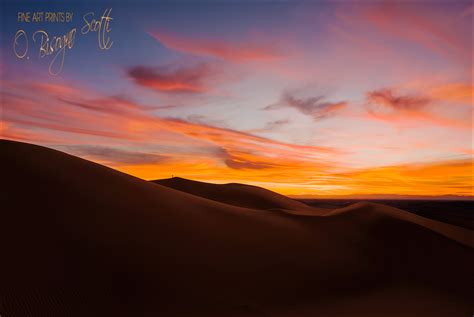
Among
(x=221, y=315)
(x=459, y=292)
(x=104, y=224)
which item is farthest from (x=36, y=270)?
(x=459, y=292)

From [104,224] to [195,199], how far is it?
13.3 ft

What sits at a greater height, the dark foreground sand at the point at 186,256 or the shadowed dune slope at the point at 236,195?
the shadowed dune slope at the point at 236,195

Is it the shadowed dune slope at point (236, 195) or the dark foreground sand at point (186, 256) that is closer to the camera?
the dark foreground sand at point (186, 256)

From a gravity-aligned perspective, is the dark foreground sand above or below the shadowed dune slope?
below

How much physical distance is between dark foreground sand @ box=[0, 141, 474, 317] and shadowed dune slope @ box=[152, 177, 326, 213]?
9.40 m

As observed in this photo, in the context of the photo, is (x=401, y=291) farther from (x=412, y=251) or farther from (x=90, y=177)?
(x=90, y=177)

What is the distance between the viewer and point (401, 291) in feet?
24.3

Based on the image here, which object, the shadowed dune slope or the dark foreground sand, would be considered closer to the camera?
the dark foreground sand

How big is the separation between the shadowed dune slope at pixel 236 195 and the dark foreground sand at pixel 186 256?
940cm

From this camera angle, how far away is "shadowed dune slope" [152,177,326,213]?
20484mm

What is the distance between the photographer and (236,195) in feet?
72.6

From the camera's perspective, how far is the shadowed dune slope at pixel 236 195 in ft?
67.2

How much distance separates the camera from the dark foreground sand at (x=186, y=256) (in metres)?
5.99

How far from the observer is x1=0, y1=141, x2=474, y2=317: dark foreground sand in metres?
5.99
